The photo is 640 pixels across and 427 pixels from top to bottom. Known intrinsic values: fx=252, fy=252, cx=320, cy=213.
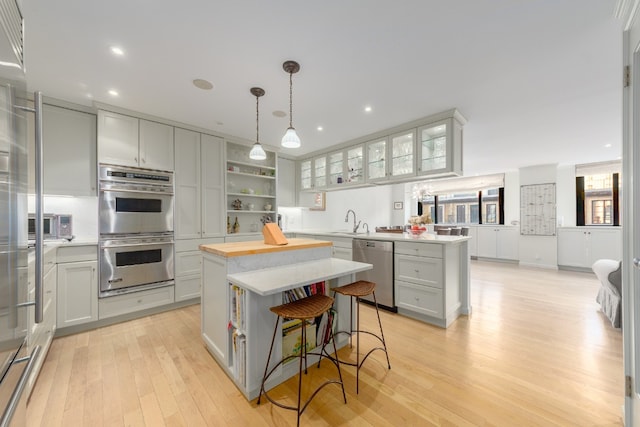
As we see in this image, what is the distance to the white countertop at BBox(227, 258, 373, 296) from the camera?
156 centimetres

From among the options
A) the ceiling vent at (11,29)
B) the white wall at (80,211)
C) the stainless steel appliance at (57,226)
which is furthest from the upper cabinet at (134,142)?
the ceiling vent at (11,29)

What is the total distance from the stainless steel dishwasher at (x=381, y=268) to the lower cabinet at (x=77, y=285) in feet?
10.3

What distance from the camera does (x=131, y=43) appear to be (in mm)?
1861

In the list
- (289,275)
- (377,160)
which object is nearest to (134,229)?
(289,275)

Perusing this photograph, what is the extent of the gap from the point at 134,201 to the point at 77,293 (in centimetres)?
111

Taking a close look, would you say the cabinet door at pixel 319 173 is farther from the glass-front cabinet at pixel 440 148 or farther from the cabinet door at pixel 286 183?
the glass-front cabinet at pixel 440 148

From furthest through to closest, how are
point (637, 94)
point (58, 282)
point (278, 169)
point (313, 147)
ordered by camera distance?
1. point (278, 169)
2. point (313, 147)
3. point (58, 282)
4. point (637, 94)

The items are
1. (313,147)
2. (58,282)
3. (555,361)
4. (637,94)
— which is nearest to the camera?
(637,94)

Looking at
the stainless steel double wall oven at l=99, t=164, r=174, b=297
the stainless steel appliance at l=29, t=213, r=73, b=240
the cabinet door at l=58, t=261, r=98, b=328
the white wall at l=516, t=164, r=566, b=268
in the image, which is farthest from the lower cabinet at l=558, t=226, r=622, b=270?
the stainless steel appliance at l=29, t=213, r=73, b=240

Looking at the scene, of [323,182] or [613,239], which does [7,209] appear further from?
[613,239]

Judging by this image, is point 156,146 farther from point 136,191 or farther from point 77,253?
point 77,253

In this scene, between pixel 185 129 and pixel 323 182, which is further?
pixel 323 182

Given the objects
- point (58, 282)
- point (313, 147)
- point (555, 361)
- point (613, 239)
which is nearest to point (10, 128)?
point (58, 282)

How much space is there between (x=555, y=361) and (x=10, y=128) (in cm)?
357
